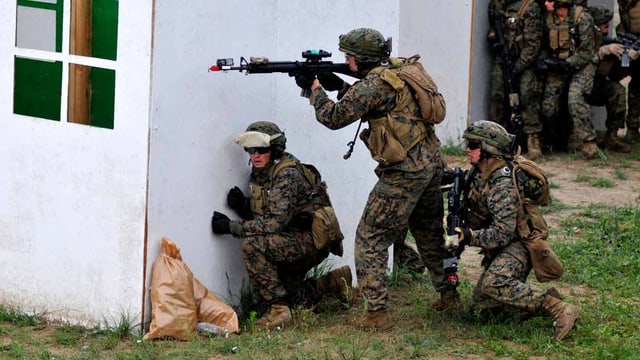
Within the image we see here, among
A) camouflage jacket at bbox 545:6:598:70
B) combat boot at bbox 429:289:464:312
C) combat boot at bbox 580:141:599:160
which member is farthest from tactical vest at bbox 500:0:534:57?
combat boot at bbox 429:289:464:312

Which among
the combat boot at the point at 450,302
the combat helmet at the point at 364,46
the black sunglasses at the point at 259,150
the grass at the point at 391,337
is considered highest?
the combat helmet at the point at 364,46

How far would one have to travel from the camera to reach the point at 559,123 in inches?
527

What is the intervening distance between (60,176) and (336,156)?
199cm

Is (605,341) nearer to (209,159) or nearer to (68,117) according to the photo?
(209,159)

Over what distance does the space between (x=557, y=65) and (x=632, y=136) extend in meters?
1.62

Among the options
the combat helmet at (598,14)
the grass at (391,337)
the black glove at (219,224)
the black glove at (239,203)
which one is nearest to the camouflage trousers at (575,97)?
the combat helmet at (598,14)

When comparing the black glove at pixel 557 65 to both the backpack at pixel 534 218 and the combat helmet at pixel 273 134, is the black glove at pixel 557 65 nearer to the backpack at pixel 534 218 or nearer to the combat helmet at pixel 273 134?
the backpack at pixel 534 218

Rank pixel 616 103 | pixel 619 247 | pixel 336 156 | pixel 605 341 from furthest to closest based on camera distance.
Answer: pixel 616 103, pixel 619 247, pixel 336 156, pixel 605 341

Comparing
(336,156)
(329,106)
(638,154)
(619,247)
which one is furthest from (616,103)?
(329,106)

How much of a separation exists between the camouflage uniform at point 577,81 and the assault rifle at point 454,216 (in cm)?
524

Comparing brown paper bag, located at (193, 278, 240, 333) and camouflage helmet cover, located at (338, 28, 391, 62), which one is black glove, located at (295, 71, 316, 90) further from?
brown paper bag, located at (193, 278, 240, 333)

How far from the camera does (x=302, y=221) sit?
26.2 ft

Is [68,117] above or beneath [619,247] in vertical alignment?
above

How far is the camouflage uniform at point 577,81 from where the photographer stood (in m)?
12.5
